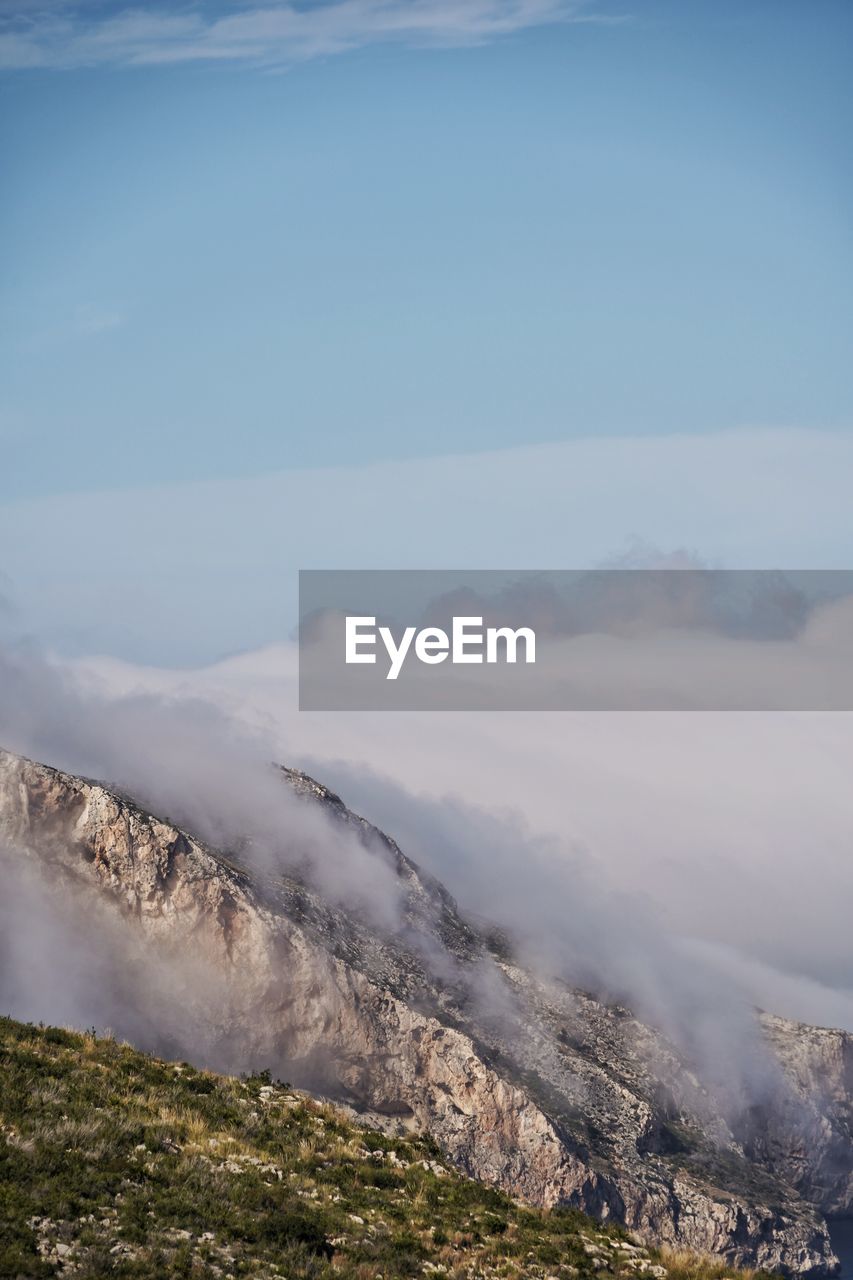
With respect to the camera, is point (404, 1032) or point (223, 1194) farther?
point (404, 1032)

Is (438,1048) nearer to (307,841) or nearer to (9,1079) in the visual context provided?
(307,841)

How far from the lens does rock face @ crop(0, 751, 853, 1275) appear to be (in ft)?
450

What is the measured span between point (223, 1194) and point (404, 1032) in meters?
107

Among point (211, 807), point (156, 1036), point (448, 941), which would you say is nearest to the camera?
point (156, 1036)

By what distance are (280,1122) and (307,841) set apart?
122 m

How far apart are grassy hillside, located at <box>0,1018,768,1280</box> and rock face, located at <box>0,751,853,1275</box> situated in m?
78.4

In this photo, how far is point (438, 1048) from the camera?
5969 inches

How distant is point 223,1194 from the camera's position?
47.2 meters

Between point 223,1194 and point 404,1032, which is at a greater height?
point 223,1194

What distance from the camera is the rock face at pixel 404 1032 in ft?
450

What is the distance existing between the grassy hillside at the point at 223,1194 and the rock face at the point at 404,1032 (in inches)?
3085

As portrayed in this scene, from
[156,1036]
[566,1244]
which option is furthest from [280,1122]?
[156,1036]

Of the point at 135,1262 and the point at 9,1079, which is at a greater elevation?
the point at 9,1079

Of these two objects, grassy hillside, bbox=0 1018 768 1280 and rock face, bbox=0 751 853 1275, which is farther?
rock face, bbox=0 751 853 1275
